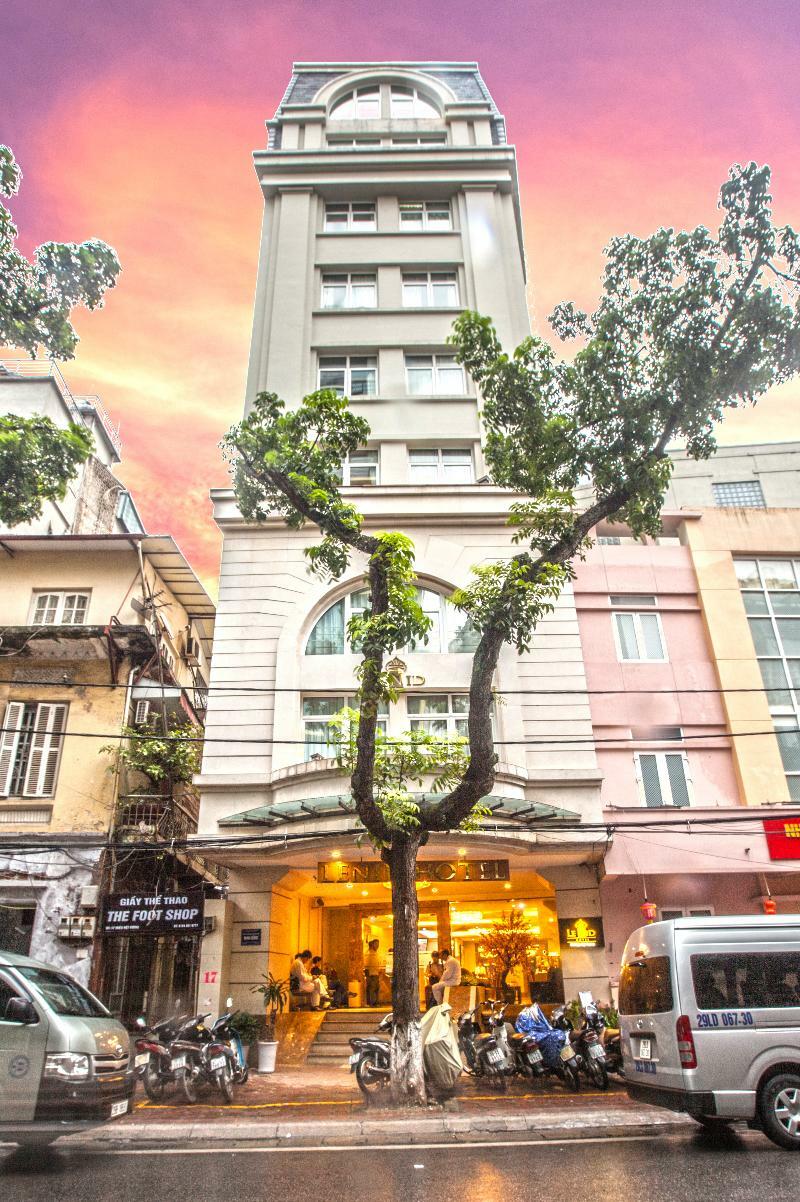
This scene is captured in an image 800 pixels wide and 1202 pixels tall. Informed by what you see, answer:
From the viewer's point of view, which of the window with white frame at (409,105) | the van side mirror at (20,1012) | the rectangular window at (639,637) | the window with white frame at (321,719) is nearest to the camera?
the van side mirror at (20,1012)

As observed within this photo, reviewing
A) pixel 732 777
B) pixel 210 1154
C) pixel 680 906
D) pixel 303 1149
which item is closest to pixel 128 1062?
pixel 210 1154

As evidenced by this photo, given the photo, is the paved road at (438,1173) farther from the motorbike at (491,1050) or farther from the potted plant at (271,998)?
the potted plant at (271,998)

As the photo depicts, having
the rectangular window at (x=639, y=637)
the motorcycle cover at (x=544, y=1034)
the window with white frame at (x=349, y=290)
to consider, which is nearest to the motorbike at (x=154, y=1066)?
the motorcycle cover at (x=544, y=1034)

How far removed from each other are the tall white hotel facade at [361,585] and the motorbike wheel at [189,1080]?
12.4 ft

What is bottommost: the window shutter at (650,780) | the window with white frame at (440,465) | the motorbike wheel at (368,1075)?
the motorbike wheel at (368,1075)

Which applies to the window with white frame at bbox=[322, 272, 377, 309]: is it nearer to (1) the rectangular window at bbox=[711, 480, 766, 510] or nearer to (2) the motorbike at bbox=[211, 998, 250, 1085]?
(1) the rectangular window at bbox=[711, 480, 766, 510]

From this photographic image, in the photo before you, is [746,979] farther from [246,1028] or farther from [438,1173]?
[246,1028]

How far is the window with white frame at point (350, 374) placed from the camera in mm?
21953

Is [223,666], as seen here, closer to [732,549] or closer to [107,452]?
[732,549]

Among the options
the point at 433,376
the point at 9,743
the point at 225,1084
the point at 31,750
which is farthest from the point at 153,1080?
the point at 433,376

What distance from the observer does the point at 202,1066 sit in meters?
11.0

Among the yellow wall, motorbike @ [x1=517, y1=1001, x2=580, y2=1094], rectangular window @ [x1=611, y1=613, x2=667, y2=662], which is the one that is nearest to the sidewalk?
motorbike @ [x1=517, y1=1001, x2=580, y2=1094]

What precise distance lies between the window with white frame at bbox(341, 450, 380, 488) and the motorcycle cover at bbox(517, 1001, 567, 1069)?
43.5ft

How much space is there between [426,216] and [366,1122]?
24891mm
